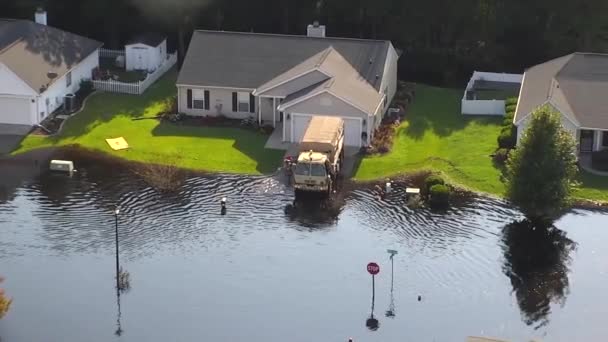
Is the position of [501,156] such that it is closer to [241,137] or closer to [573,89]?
[573,89]

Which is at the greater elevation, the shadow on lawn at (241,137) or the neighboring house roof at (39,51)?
the neighboring house roof at (39,51)

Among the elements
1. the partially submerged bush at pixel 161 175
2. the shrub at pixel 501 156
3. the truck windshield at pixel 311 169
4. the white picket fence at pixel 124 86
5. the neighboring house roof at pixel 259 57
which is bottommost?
the partially submerged bush at pixel 161 175

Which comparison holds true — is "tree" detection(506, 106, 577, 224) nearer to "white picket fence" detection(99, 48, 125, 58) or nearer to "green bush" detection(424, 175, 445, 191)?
"green bush" detection(424, 175, 445, 191)

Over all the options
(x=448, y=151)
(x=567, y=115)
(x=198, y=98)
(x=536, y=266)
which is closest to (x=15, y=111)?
(x=198, y=98)

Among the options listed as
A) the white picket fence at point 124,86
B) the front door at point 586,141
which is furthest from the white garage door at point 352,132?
the white picket fence at point 124,86

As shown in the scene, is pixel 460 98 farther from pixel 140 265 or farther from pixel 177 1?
pixel 140 265

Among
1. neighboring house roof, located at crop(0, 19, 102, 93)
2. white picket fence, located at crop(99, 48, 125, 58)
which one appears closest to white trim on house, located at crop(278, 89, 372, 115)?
neighboring house roof, located at crop(0, 19, 102, 93)

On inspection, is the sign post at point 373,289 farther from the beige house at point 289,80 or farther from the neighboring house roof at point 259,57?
the neighboring house roof at point 259,57
